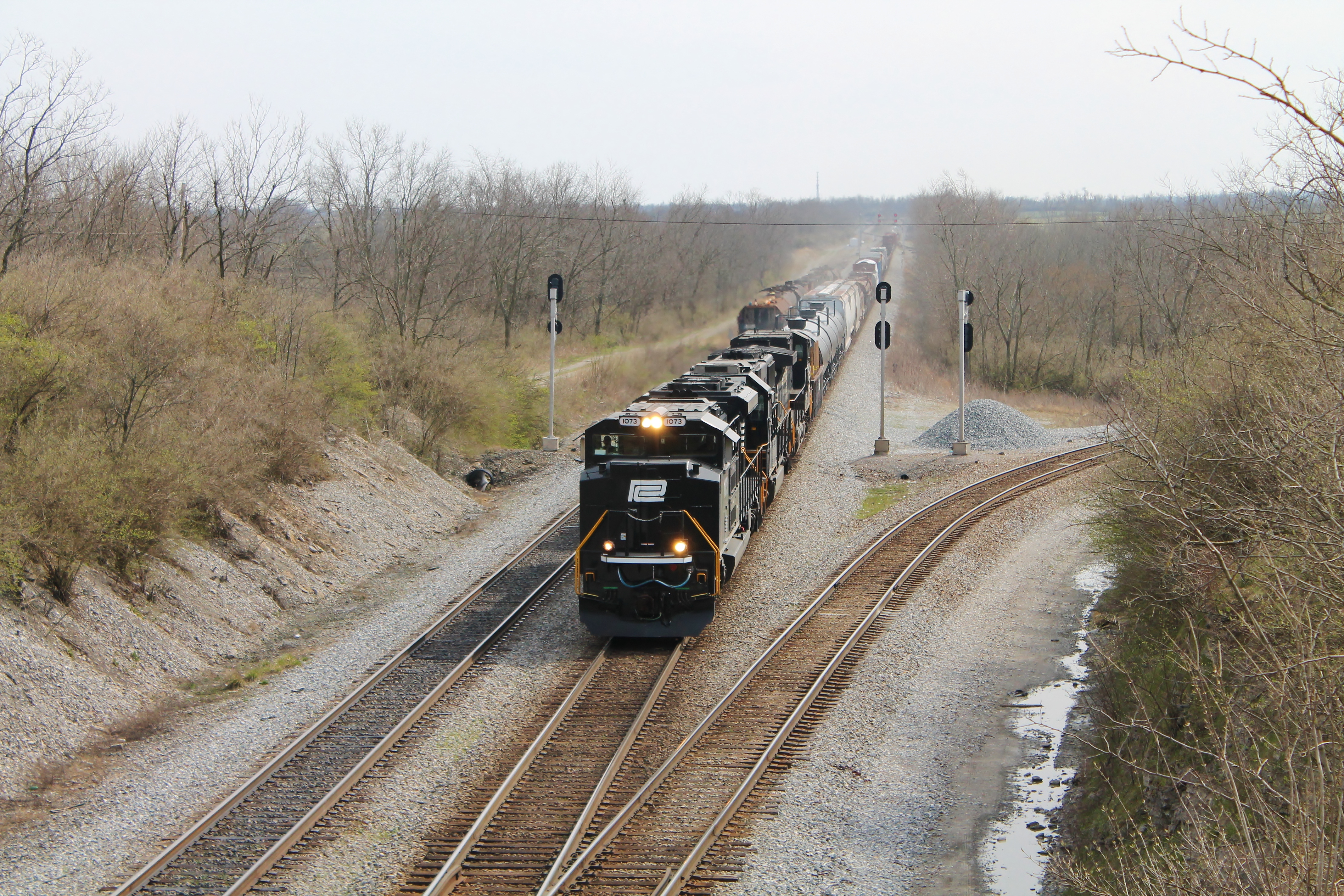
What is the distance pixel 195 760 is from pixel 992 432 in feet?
90.9

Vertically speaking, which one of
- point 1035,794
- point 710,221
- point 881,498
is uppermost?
point 710,221

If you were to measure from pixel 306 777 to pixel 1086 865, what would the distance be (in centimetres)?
839

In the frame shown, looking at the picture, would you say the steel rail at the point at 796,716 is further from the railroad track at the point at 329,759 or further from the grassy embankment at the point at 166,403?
the grassy embankment at the point at 166,403

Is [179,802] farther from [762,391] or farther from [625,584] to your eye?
[762,391]

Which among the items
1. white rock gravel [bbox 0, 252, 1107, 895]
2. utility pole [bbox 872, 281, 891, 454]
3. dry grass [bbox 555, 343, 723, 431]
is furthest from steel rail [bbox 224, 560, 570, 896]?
dry grass [bbox 555, 343, 723, 431]

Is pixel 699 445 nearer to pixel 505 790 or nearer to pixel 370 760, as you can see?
pixel 505 790

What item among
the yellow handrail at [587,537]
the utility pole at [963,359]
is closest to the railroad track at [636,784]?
the yellow handrail at [587,537]

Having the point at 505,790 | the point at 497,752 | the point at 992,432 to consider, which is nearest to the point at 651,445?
the point at 497,752

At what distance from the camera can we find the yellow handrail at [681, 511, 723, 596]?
15047 millimetres

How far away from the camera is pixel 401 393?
31.4 metres

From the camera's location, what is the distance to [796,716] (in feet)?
42.5

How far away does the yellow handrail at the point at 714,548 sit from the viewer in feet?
49.4

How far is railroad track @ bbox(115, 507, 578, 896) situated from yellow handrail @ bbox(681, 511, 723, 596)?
358 cm

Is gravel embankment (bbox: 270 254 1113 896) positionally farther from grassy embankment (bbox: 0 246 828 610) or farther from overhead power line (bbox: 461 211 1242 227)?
overhead power line (bbox: 461 211 1242 227)
